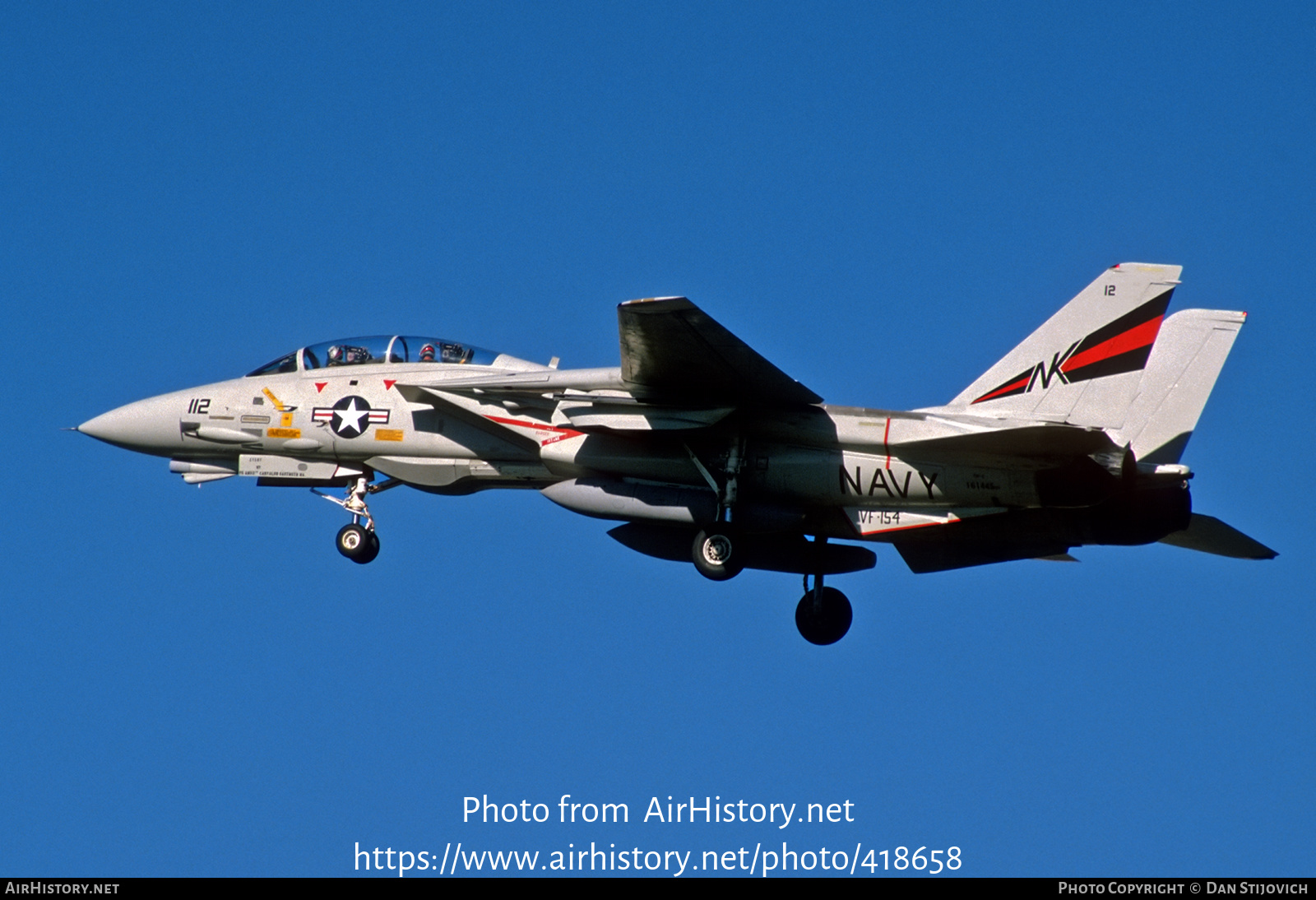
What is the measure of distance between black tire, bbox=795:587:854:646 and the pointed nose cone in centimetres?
802

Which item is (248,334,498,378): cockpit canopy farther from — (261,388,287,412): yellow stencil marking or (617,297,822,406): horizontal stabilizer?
(617,297,822,406): horizontal stabilizer

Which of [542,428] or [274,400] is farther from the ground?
[274,400]

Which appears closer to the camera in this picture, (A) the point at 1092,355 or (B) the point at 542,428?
(A) the point at 1092,355

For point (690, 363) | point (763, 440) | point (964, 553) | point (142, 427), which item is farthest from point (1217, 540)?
point (142, 427)

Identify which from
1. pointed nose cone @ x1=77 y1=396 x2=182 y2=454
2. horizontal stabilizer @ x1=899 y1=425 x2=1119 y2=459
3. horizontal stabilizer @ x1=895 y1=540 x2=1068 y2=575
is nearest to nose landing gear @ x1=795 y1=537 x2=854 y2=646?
horizontal stabilizer @ x1=895 y1=540 x2=1068 y2=575

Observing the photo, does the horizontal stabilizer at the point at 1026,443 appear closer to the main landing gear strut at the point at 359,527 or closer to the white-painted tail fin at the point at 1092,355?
the white-painted tail fin at the point at 1092,355

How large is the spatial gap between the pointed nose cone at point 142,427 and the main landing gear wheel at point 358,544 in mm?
2423

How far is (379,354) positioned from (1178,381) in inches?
370

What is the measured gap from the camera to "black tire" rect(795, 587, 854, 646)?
20469mm

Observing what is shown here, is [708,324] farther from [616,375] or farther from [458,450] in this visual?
[458,450]

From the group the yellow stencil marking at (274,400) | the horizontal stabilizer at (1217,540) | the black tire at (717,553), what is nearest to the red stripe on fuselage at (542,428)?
the black tire at (717,553)

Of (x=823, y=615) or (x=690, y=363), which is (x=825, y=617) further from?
(x=690, y=363)

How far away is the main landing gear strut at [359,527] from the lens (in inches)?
815

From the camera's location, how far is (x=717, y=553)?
61.3ft
